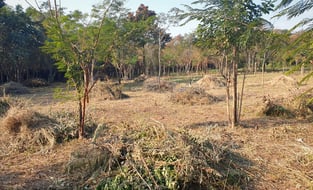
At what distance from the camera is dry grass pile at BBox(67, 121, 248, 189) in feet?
9.52

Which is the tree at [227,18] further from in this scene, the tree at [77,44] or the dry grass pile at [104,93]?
the dry grass pile at [104,93]

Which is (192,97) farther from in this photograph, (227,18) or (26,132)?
(26,132)

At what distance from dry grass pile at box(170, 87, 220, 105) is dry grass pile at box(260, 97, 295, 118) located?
2452 mm

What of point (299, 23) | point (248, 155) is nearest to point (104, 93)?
point (248, 155)

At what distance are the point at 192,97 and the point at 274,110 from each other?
307 cm

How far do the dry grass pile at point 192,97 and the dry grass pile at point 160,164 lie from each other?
5.58 metres

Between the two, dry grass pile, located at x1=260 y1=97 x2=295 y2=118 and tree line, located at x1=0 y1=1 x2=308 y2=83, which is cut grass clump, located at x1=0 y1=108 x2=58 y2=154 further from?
dry grass pile, located at x1=260 y1=97 x2=295 y2=118

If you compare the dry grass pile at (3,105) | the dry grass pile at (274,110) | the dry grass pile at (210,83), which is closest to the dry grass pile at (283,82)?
the dry grass pile at (210,83)

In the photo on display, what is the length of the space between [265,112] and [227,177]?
177 inches

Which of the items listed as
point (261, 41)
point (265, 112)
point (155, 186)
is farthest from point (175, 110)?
point (155, 186)

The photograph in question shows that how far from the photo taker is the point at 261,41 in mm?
5336

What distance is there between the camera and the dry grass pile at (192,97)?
923 centimetres

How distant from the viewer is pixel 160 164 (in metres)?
3.04

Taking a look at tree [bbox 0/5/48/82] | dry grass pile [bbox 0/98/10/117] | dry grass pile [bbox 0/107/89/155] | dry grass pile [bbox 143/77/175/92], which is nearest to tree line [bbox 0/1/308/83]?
tree [bbox 0/5/48/82]
